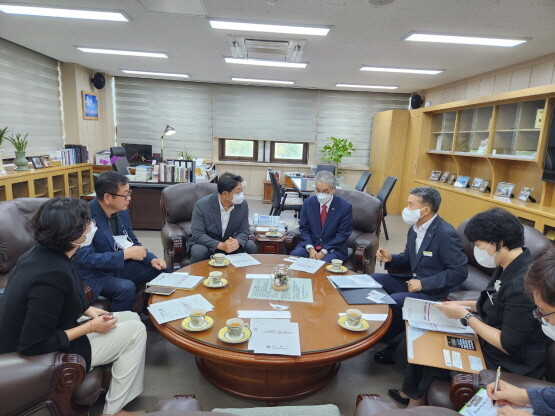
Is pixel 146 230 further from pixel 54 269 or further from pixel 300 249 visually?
pixel 54 269

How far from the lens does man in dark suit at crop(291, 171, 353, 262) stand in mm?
2957

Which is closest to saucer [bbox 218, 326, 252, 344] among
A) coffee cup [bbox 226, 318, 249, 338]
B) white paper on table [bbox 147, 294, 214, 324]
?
coffee cup [bbox 226, 318, 249, 338]

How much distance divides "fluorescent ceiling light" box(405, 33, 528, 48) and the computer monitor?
5349 millimetres

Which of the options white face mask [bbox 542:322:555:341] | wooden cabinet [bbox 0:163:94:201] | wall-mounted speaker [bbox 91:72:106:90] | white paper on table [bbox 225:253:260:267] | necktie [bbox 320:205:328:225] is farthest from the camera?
wall-mounted speaker [bbox 91:72:106:90]

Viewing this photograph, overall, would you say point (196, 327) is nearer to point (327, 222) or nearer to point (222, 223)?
point (222, 223)

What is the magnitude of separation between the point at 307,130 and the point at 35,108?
5212mm

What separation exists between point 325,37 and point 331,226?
7.46 ft

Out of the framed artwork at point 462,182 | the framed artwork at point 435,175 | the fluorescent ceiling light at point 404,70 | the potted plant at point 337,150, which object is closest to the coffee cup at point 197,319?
the fluorescent ceiling light at point 404,70

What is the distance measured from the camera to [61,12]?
3398mm

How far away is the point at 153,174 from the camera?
512cm

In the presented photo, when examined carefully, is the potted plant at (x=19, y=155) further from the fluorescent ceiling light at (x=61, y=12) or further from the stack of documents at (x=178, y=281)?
the stack of documents at (x=178, y=281)

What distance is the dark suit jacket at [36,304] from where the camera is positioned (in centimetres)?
128

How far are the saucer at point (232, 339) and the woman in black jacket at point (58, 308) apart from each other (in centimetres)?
49

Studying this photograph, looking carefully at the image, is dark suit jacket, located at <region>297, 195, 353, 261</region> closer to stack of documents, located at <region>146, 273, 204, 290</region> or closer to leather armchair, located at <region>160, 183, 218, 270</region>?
leather armchair, located at <region>160, 183, 218, 270</region>
